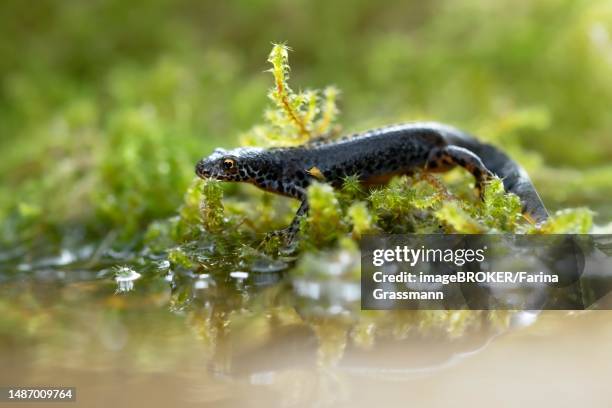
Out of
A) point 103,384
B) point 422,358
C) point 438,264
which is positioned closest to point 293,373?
point 422,358

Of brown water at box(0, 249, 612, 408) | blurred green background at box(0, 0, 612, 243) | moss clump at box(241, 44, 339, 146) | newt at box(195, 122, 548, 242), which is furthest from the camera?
blurred green background at box(0, 0, 612, 243)

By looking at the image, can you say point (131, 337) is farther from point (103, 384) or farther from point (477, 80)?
point (477, 80)

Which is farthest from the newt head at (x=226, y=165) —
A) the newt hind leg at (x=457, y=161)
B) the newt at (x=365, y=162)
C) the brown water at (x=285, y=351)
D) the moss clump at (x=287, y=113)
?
the newt hind leg at (x=457, y=161)

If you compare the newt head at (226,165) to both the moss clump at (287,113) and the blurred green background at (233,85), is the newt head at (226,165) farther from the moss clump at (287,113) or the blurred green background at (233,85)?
the blurred green background at (233,85)

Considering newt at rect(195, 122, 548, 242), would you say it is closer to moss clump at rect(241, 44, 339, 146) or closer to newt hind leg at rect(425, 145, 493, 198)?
newt hind leg at rect(425, 145, 493, 198)

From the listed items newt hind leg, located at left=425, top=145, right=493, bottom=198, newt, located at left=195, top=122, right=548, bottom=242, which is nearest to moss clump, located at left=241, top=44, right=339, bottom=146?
newt, located at left=195, top=122, right=548, bottom=242

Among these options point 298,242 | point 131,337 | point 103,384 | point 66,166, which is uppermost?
point 66,166

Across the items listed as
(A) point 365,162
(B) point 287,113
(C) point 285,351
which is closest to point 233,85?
(B) point 287,113
